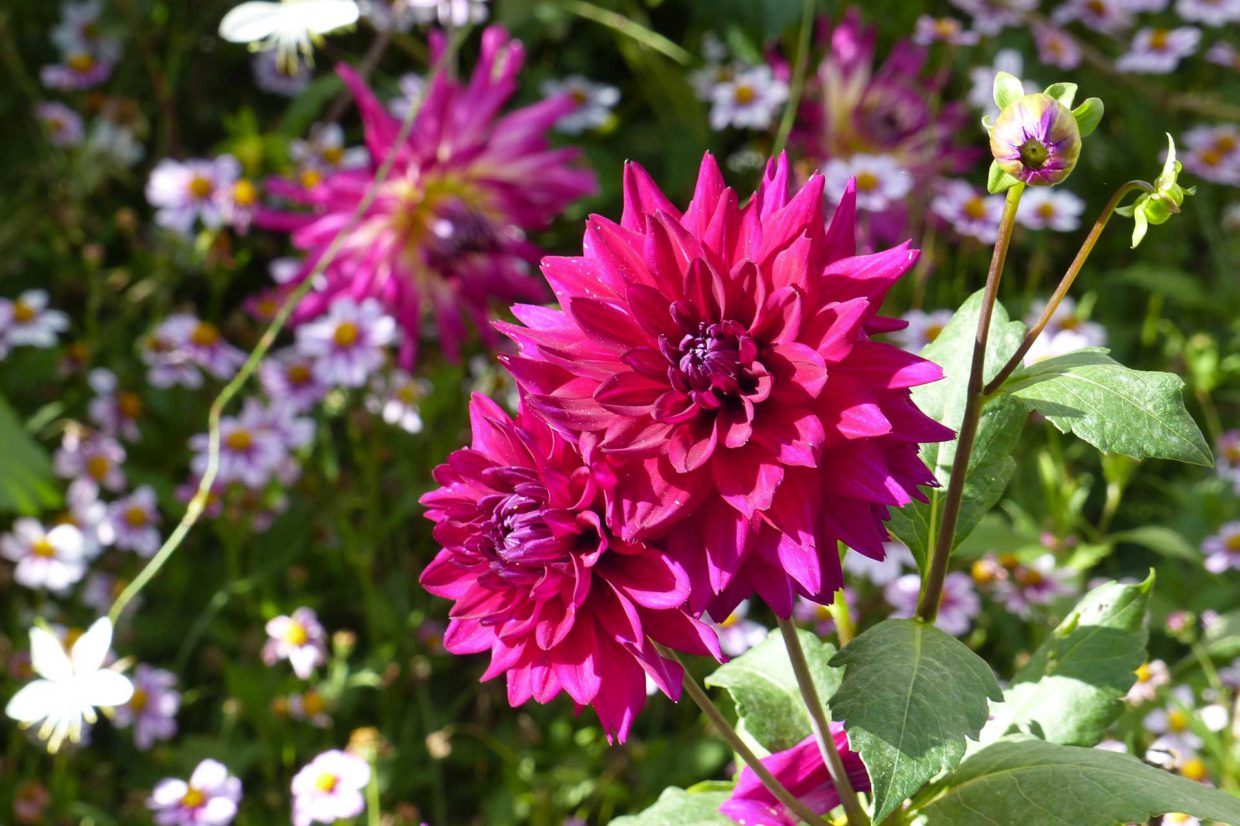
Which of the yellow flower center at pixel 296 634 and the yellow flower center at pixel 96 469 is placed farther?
the yellow flower center at pixel 96 469

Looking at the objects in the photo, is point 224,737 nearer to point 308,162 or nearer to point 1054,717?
point 308,162

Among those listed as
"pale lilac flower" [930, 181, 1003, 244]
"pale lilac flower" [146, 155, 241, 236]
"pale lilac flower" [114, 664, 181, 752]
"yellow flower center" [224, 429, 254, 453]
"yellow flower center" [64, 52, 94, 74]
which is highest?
"pale lilac flower" [930, 181, 1003, 244]

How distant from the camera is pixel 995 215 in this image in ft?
5.28

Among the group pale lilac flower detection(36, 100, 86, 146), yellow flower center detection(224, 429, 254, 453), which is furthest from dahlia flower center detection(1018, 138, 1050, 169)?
pale lilac flower detection(36, 100, 86, 146)

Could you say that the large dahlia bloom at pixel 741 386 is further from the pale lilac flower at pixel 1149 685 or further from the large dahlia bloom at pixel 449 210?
the large dahlia bloom at pixel 449 210

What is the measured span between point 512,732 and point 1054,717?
2.59 ft

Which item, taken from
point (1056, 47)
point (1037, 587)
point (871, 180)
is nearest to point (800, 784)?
point (1037, 587)

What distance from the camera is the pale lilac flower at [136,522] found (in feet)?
4.89

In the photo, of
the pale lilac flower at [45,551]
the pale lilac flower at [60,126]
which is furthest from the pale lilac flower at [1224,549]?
the pale lilac flower at [60,126]

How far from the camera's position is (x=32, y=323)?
1.58m

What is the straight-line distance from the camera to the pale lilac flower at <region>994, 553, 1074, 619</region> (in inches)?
50.9

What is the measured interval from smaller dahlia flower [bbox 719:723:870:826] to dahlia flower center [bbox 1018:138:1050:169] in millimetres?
324

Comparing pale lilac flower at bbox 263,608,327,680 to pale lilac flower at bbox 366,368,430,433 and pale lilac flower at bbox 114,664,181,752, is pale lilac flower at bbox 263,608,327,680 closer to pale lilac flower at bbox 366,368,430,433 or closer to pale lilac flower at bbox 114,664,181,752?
pale lilac flower at bbox 114,664,181,752

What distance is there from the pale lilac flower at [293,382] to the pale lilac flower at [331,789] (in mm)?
454
